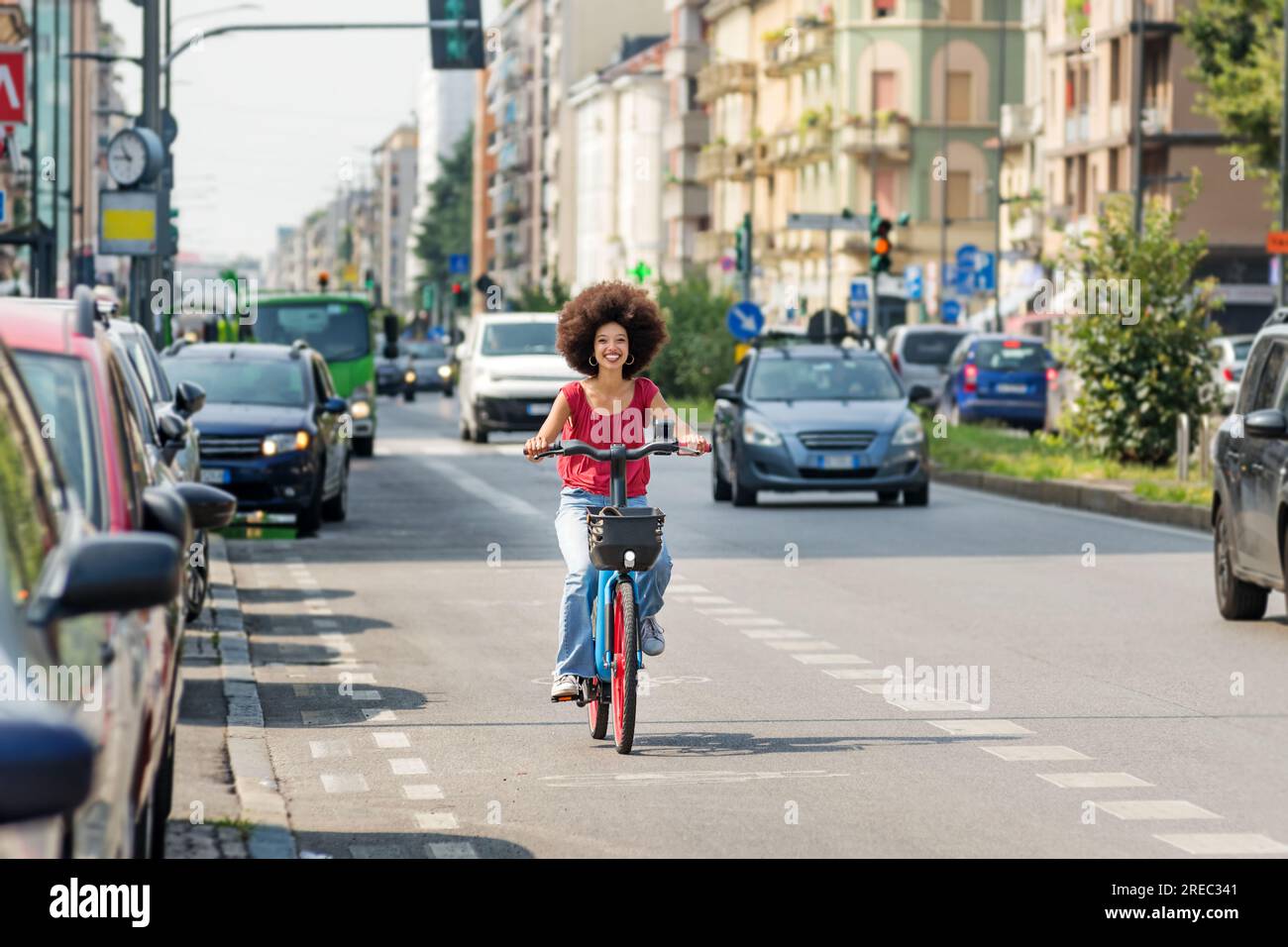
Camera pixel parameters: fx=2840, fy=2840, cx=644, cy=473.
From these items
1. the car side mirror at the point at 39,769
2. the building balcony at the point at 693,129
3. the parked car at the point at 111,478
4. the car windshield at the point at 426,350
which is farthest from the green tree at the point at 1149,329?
the building balcony at the point at 693,129

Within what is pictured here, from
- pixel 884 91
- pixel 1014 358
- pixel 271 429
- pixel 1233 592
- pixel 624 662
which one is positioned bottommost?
pixel 1233 592

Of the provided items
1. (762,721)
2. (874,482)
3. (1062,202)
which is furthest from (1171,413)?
(1062,202)

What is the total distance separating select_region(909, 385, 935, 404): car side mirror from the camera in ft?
91.0

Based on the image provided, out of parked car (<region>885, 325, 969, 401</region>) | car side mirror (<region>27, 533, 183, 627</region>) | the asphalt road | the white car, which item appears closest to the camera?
car side mirror (<region>27, 533, 183, 627</region>)

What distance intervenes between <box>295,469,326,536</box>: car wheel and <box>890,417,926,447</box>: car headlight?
5.98m

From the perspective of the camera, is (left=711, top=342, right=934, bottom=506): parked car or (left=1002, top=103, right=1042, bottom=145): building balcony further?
(left=1002, top=103, right=1042, bottom=145): building balcony

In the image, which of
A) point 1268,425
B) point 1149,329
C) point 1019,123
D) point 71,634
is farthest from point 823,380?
point 1019,123

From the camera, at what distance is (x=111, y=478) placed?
6238 millimetres

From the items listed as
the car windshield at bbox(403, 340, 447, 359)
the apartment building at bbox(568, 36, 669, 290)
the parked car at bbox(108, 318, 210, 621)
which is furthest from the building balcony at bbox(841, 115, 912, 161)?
the parked car at bbox(108, 318, 210, 621)

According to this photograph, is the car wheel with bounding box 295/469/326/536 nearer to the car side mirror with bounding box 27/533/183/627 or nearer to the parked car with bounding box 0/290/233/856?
the parked car with bounding box 0/290/233/856

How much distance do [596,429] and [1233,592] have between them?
6.22 m

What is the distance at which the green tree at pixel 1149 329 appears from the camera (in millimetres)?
29969

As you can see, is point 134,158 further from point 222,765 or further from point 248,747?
point 222,765

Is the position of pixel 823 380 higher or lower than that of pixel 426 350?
higher
